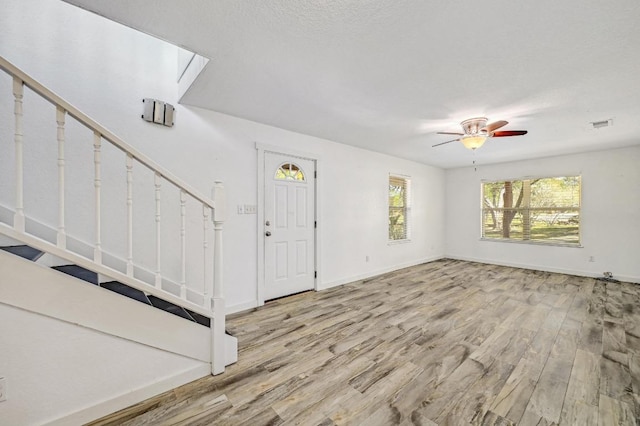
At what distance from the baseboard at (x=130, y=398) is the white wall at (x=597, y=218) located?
6490mm

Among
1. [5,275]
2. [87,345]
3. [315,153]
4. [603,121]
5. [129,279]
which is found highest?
[603,121]

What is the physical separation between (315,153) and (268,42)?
2.19 metres

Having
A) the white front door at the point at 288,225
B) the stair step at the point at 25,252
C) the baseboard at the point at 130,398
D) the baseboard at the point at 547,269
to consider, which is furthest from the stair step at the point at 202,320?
the baseboard at the point at 547,269

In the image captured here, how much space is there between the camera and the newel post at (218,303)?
75.2 inches

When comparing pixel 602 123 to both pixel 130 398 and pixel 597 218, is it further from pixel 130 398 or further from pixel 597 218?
pixel 130 398

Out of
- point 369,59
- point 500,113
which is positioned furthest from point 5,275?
point 500,113

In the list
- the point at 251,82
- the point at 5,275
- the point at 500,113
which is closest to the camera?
the point at 5,275

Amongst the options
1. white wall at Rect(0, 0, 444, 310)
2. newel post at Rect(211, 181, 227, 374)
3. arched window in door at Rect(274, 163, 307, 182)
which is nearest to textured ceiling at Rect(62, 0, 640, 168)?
white wall at Rect(0, 0, 444, 310)

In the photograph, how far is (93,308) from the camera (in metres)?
1.45

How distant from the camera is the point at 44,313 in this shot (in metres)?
1.32

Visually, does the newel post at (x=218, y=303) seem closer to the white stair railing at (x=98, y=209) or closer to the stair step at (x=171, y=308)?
the white stair railing at (x=98, y=209)

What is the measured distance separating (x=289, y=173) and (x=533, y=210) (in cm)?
549

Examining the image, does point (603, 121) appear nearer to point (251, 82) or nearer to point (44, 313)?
point (251, 82)

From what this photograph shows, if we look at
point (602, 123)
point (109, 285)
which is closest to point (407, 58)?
point (109, 285)
